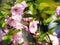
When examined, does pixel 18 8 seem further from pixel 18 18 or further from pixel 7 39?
pixel 7 39

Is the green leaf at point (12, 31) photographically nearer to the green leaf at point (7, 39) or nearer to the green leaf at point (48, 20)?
the green leaf at point (7, 39)

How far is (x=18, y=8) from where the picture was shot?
46.0 inches

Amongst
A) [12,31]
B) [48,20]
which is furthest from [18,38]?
[48,20]

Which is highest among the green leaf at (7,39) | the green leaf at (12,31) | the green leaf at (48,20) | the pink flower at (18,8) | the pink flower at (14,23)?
the pink flower at (18,8)

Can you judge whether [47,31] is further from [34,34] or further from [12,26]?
[12,26]

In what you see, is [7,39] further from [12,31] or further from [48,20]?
[48,20]

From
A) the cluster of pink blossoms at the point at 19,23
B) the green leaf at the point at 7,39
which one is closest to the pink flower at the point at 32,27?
the cluster of pink blossoms at the point at 19,23

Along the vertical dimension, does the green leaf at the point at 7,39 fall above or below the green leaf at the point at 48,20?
below

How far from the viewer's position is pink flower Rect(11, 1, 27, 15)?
1.16 m

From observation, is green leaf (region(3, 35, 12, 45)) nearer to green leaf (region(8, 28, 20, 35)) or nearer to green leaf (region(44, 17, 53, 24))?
green leaf (region(8, 28, 20, 35))

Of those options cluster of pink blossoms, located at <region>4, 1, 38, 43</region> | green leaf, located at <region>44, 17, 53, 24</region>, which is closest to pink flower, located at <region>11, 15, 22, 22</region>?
cluster of pink blossoms, located at <region>4, 1, 38, 43</region>

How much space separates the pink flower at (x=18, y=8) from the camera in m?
1.16

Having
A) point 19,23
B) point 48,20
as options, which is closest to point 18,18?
point 19,23

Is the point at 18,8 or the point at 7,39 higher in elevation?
the point at 18,8
